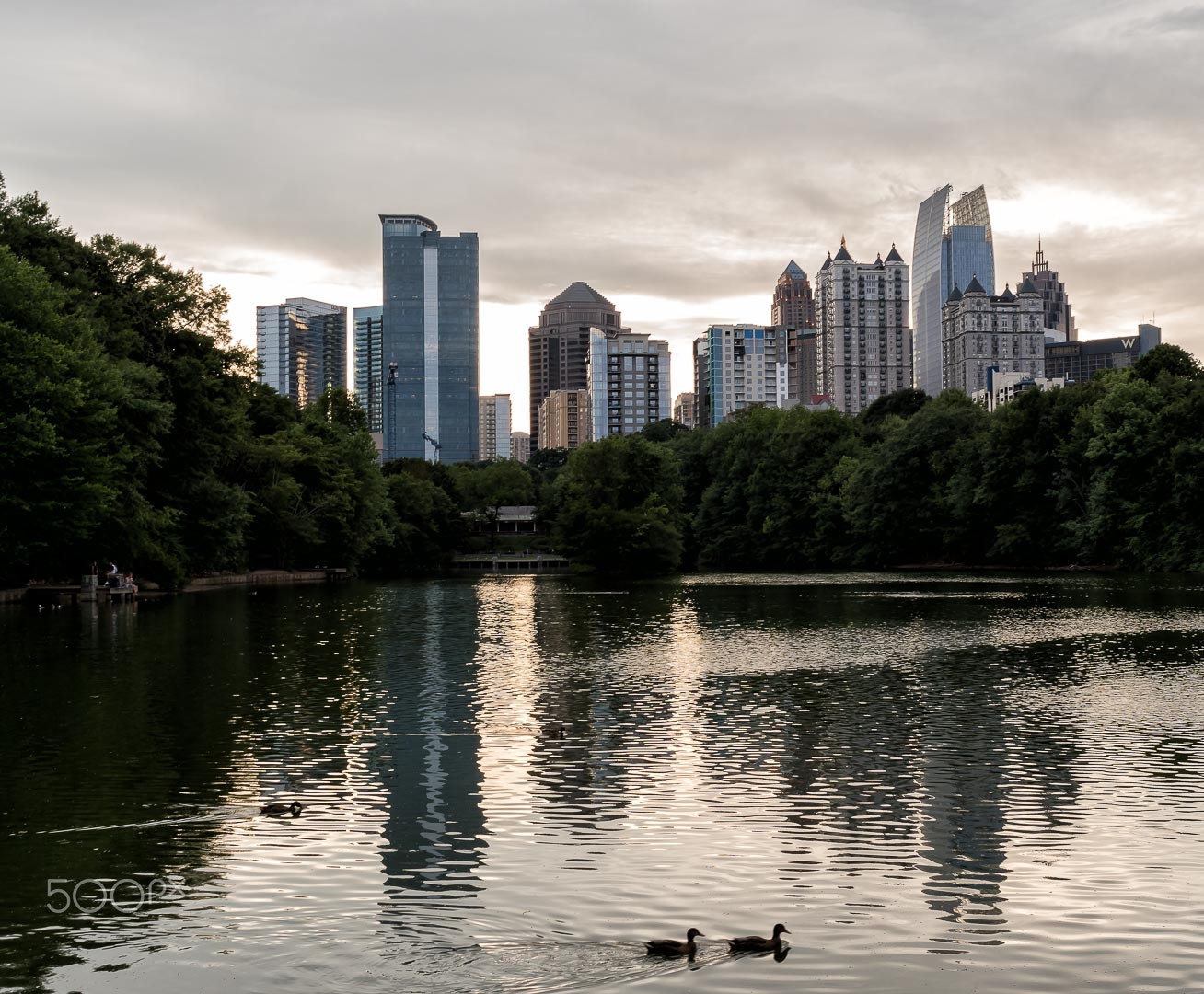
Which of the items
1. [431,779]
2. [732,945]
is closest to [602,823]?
[431,779]

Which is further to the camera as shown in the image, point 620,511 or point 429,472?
point 429,472

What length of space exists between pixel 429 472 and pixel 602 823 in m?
157

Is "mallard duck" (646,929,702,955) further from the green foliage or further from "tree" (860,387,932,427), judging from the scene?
"tree" (860,387,932,427)

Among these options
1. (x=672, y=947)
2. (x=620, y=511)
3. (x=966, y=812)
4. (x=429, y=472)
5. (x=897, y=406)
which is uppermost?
(x=897, y=406)

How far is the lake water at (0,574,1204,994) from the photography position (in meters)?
9.65

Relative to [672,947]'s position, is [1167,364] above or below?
above

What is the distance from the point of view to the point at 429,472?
556 feet

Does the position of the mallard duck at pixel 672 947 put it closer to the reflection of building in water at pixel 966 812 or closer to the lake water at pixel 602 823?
the lake water at pixel 602 823

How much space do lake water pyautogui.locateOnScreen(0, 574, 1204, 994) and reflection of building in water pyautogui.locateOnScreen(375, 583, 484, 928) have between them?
7cm

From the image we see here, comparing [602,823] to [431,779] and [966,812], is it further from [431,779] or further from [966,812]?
[966,812]

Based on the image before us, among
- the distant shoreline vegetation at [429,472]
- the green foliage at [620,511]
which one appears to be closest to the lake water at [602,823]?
the distant shoreline vegetation at [429,472]

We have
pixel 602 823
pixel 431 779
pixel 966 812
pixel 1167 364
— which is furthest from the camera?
pixel 1167 364

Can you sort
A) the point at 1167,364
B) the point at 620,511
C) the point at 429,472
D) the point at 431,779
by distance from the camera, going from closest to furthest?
the point at 431,779
the point at 1167,364
the point at 620,511
the point at 429,472

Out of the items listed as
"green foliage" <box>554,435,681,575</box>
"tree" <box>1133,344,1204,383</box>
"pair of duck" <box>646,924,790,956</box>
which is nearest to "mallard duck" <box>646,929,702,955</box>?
"pair of duck" <box>646,924,790,956</box>
